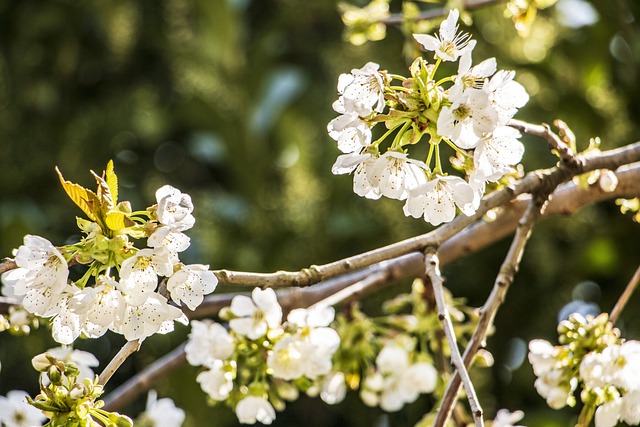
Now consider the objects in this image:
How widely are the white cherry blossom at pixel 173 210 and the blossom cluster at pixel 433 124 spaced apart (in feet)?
0.45

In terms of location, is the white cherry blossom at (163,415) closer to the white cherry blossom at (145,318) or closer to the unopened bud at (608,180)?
the white cherry blossom at (145,318)

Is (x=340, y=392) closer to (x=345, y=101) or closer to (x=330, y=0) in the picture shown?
(x=345, y=101)

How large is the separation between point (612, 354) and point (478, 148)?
0.28 meters

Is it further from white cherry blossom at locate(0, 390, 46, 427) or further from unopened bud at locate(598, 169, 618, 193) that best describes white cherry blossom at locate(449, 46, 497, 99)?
white cherry blossom at locate(0, 390, 46, 427)

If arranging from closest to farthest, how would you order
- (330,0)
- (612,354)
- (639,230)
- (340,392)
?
(612,354), (340,392), (639,230), (330,0)

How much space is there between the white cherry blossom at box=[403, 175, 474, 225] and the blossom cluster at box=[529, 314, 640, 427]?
226 millimetres

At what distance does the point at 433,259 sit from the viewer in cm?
84

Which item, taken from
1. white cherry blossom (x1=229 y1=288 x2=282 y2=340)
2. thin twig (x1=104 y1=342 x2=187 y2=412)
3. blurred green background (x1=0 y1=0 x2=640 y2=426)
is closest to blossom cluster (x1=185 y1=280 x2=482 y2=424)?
white cherry blossom (x1=229 y1=288 x2=282 y2=340)

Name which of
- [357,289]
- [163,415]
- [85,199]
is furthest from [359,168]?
[163,415]

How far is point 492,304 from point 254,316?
0.28 meters

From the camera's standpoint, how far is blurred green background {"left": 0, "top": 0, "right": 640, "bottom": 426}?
211 centimetres

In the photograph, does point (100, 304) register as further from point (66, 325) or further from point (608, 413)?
point (608, 413)

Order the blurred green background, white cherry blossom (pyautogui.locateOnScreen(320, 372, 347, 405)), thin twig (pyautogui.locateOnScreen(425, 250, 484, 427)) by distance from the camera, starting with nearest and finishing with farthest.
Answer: thin twig (pyautogui.locateOnScreen(425, 250, 484, 427))
white cherry blossom (pyautogui.locateOnScreen(320, 372, 347, 405))
the blurred green background

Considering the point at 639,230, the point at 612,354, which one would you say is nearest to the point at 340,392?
A: the point at 612,354
